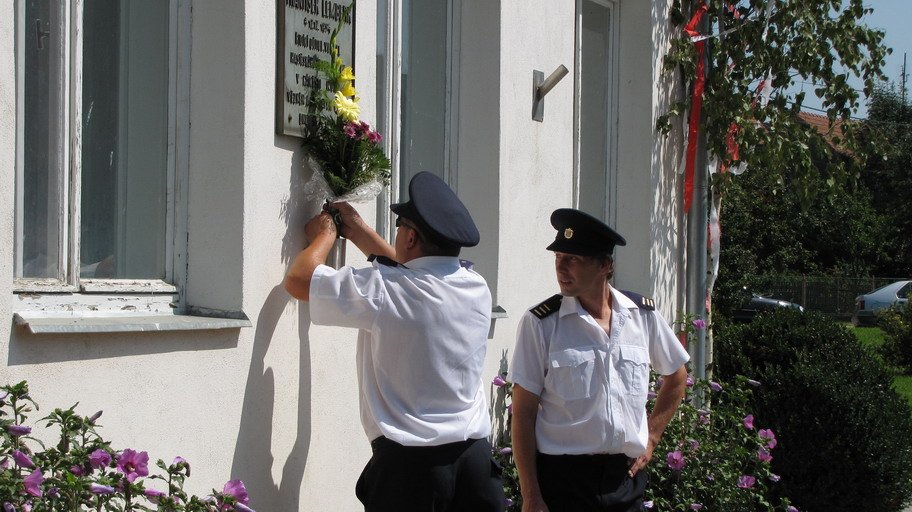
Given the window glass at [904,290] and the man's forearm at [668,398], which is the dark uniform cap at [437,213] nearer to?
the man's forearm at [668,398]

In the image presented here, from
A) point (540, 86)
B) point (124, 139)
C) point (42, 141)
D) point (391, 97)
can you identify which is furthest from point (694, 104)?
point (42, 141)

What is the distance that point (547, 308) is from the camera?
3.85 meters

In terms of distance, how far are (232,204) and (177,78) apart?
489 millimetres

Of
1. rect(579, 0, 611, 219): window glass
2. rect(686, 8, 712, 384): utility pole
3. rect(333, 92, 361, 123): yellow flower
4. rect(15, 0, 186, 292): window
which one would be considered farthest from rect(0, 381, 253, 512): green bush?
rect(686, 8, 712, 384): utility pole

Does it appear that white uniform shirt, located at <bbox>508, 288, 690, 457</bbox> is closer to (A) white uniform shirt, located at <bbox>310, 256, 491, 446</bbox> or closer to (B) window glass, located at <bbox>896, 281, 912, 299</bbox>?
(A) white uniform shirt, located at <bbox>310, 256, 491, 446</bbox>

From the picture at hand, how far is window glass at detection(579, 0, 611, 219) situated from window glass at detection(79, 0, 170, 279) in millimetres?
3614

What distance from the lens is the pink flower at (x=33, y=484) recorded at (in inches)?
97.8

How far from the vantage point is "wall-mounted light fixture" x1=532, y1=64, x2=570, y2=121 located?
5.68 meters

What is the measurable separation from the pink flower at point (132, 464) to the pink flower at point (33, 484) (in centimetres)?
22

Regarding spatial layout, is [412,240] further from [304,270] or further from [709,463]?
[709,463]

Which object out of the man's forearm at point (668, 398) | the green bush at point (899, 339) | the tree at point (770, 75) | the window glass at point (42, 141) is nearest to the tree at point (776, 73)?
the tree at point (770, 75)

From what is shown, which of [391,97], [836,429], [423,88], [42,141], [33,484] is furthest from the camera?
[836,429]

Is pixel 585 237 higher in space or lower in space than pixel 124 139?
lower

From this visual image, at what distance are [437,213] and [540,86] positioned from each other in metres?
2.40
